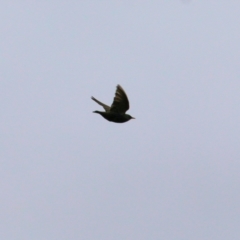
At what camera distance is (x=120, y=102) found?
145 feet

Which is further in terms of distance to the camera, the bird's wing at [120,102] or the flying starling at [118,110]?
the flying starling at [118,110]

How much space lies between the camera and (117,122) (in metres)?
45.1

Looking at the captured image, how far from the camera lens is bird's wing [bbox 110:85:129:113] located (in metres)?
43.5

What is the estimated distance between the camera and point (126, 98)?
1724 inches

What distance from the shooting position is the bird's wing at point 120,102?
43531 millimetres

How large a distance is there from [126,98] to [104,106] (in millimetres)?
2237

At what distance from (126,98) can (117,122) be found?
1.91 meters

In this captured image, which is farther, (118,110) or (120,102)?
(118,110)

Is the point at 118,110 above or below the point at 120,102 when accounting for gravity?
below

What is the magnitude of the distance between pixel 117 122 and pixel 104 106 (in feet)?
4.25

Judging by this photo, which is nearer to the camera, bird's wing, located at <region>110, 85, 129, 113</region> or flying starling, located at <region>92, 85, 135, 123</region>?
bird's wing, located at <region>110, 85, 129, 113</region>
